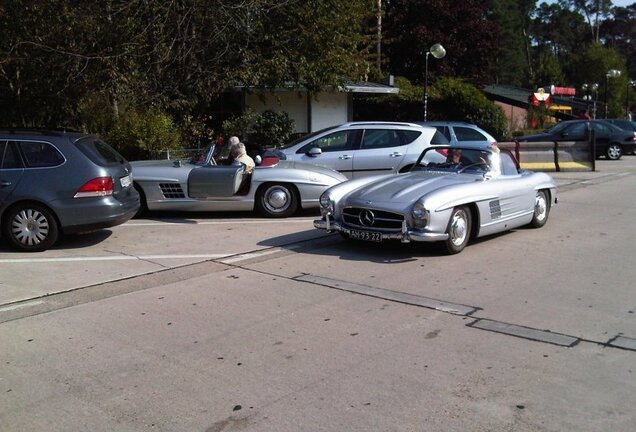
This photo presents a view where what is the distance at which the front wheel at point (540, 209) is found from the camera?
31.4 ft

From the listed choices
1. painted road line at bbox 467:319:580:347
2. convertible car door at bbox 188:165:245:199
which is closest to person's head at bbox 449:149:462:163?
convertible car door at bbox 188:165:245:199

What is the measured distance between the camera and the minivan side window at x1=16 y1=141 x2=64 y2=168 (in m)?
8.23

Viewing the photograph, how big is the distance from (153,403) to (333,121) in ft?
68.9

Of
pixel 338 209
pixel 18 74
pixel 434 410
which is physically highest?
pixel 18 74

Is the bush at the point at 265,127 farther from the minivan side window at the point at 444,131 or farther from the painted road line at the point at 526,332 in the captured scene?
the painted road line at the point at 526,332

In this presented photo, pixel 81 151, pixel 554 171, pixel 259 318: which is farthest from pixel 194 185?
pixel 554 171

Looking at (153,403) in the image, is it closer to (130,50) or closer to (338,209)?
(338,209)

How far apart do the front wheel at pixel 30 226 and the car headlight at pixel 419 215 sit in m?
4.49

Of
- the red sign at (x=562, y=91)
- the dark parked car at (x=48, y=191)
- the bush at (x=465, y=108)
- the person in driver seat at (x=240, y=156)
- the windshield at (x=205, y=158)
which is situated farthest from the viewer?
the red sign at (x=562, y=91)

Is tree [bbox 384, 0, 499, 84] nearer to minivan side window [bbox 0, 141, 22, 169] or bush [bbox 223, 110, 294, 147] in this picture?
bush [bbox 223, 110, 294, 147]

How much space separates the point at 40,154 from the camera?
27.1ft

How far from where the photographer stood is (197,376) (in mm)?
4344

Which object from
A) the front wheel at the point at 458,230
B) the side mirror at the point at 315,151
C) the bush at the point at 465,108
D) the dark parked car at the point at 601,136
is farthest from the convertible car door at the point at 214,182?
the bush at the point at 465,108

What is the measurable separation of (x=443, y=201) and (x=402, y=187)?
767 millimetres
